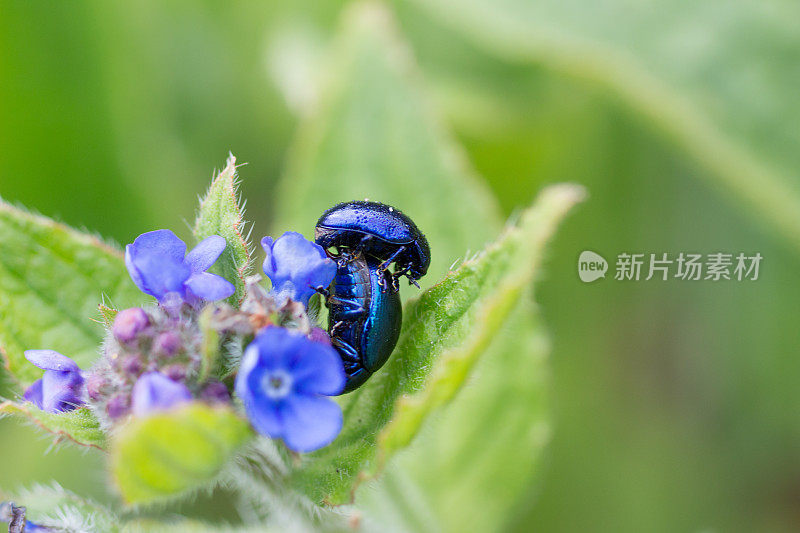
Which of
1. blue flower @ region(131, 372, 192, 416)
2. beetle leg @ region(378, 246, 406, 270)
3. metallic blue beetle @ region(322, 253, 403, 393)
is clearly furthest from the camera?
beetle leg @ region(378, 246, 406, 270)

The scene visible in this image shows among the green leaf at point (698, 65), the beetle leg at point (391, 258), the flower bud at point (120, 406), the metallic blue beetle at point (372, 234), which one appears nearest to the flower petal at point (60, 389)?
the flower bud at point (120, 406)

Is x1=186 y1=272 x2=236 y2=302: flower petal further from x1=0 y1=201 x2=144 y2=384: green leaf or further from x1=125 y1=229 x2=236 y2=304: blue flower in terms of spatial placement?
x1=0 y1=201 x2=144 y2=384: green leaf

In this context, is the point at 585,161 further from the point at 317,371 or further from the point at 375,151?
the point at 317,371

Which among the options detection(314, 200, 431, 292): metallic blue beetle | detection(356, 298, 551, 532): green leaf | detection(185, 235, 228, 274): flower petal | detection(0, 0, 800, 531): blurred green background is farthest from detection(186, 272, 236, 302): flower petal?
detection(0, 0, 800, 531): blurred green background

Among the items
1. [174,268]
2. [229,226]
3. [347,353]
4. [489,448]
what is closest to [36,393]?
[174,268]

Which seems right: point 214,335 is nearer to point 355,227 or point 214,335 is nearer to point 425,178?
point 355,227

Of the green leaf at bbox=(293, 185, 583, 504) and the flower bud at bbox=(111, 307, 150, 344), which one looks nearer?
the green leaf at bbox=(293, 185, 583, 504)
